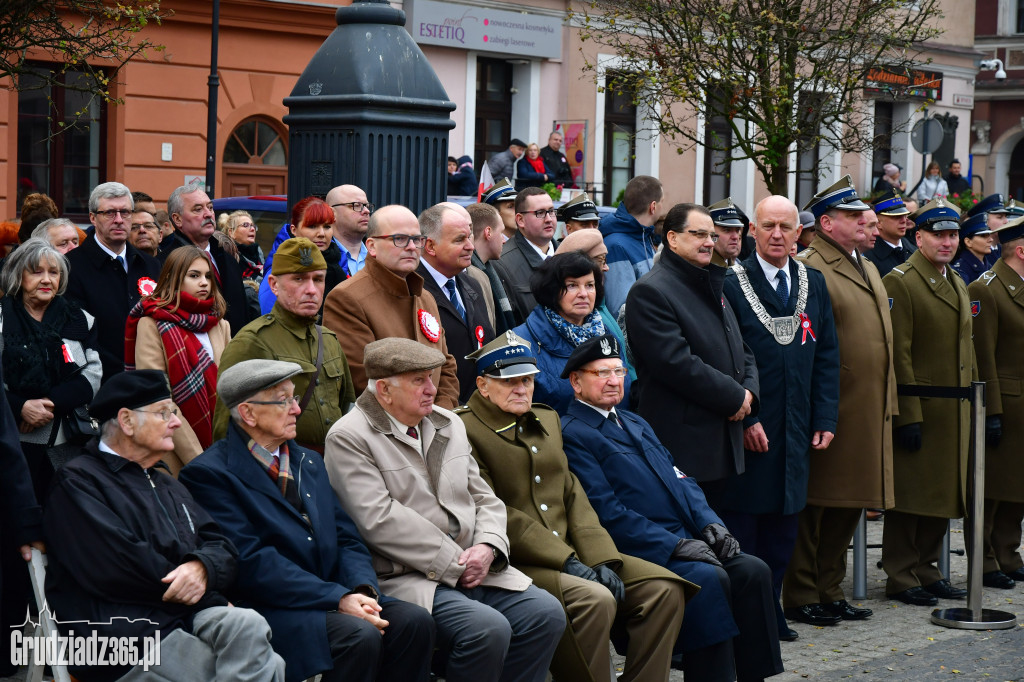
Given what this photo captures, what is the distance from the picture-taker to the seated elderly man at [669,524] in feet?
19.7

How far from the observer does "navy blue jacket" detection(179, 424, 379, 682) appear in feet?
16.5

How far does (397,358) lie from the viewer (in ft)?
18.3

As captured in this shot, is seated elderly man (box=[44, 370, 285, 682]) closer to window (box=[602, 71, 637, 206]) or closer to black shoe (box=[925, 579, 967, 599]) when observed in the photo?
black shoe (box=[925, 579, 967, 599])

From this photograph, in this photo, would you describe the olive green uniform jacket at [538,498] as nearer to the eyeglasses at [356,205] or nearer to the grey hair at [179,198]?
the eyeglasses at [356,205]

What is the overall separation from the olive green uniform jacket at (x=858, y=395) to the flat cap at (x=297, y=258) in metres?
3.23

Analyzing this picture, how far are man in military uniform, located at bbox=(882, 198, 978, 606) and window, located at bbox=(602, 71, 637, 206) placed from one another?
17.9 meters

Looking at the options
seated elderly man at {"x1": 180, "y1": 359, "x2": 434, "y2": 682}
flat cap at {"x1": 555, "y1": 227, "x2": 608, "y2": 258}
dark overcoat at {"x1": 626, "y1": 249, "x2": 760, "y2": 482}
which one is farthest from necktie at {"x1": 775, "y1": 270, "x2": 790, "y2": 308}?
seated elderly man at {"x1": 180, "y1": 359, "x2": 434, "y2": 682}

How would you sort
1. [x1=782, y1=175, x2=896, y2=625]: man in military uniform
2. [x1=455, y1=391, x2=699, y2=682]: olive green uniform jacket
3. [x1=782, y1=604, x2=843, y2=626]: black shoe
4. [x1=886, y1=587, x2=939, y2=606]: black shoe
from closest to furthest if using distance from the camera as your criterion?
[x1=455, y1=391, x2=699, y2=682]: olive green uniform jacket < [x1=782, y1=604, x2=843, y2=626]: black shoe < [x1=782, y1=175, x2=896, y2=625]: man in military uniform < [x1=886, y1=587, x2=939, y2=606]: black shoe

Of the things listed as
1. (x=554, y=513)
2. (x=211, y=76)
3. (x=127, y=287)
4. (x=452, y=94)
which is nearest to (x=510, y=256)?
(x=127, y=287)

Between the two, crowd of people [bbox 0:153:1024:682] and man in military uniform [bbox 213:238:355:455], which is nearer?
crowd of people [bbox 0:153:1024:682]

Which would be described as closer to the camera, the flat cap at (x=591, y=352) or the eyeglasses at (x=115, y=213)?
the flat cap at (x=591, y=352)

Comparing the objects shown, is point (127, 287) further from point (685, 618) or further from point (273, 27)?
point (273, 27)

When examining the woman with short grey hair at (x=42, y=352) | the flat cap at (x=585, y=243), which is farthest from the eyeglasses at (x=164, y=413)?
the flat cap at (x=585, y=243)

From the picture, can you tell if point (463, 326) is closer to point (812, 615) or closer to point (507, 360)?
point (507, 360)
